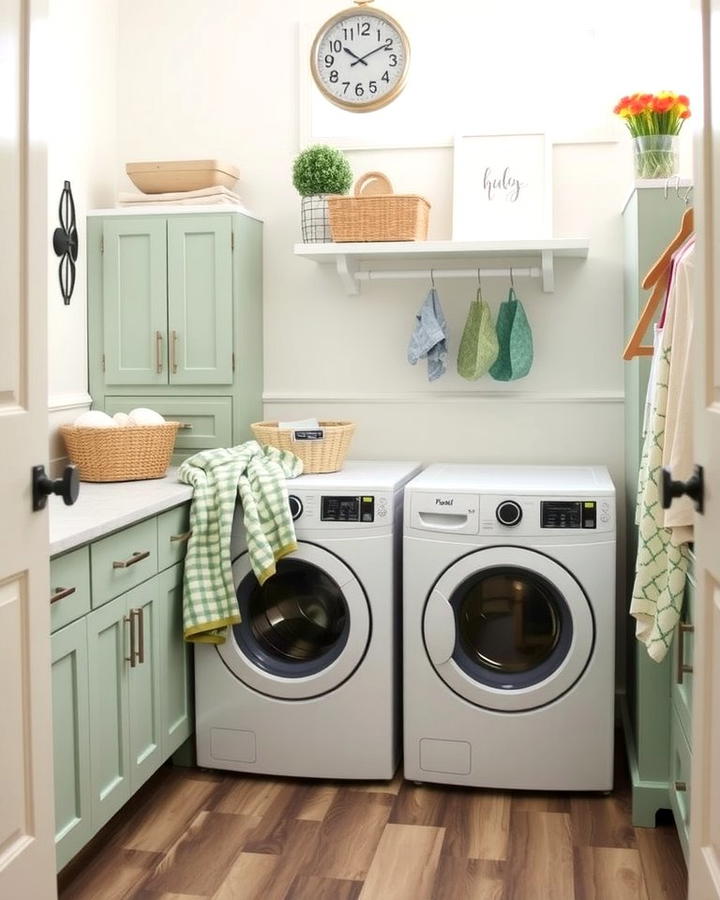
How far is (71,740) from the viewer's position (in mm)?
2375

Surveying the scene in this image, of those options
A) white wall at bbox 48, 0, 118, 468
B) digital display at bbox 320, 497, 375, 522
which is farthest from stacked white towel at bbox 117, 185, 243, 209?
digital display at bbox 320, 497, 375, 522

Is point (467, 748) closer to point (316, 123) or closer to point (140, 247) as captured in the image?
point (140, 247)

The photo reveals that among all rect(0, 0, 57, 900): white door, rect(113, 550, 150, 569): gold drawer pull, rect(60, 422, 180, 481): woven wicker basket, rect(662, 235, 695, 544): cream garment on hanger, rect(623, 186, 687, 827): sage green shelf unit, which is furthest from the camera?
rect(60, 422, 180, 481): woven wicker basket

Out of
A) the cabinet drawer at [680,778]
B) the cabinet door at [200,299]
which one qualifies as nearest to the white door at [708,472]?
the cabinet drawer at [680,778]

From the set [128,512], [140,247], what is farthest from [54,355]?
[128,512]

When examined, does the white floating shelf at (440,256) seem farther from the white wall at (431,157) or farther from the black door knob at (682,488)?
the black door knob at (682,488)

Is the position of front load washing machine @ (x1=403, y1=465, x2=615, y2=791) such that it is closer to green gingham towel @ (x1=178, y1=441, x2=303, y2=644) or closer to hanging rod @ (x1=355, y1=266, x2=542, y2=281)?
green gingham towel @ (x1=178, y1=441, x2=303, y2=644)

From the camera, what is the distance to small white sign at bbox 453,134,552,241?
11.5 ft

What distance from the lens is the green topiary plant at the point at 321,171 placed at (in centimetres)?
339

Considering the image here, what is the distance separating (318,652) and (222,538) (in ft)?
1.51

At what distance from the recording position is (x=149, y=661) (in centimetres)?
283

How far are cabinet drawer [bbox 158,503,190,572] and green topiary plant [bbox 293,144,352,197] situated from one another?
1.13 metres

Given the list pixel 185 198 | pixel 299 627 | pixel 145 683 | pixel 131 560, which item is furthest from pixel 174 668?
pixel 185 198

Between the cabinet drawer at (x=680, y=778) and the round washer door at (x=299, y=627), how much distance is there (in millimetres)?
871
